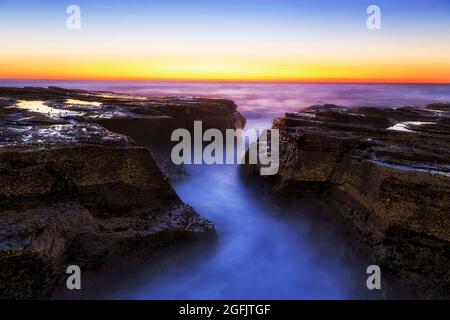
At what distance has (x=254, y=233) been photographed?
5.29 m

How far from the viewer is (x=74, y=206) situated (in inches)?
149

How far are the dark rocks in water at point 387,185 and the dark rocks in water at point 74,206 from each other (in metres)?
1.79

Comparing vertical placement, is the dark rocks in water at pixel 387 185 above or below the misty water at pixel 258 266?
above

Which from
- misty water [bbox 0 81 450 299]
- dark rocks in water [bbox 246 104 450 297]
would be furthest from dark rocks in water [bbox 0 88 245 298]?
dark rocks in water [bbox 246 104 450 297]

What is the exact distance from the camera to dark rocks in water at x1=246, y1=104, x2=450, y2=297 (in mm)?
3307

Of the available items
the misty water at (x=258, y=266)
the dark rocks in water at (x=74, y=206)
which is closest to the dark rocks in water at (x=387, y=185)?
the misty water at (x=258, y=266)

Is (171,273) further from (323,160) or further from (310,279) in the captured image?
(323,160)

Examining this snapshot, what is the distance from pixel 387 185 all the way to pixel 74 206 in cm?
355

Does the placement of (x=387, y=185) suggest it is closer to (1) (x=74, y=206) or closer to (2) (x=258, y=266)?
(2) (x=258, y=266)

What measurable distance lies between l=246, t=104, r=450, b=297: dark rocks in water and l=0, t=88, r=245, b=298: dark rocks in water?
1.79 metres

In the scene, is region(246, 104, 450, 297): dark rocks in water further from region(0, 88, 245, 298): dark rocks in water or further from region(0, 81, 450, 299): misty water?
region(0, 88, 245, 298): dark rocks in water

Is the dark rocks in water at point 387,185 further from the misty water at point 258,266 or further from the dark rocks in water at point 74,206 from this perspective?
the dark rocks in water at point 74,206

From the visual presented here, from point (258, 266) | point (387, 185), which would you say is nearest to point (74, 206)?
point (258, 266)

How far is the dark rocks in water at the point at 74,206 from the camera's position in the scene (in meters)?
3.13
